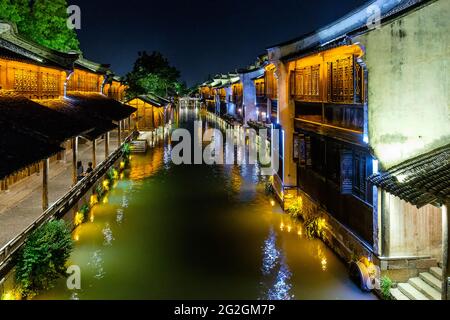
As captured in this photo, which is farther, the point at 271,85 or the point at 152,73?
the point at 152,73

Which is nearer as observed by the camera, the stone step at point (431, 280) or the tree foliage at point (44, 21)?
the stone step at point (431, 280)

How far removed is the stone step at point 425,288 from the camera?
473 inches

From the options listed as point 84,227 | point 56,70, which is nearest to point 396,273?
point 84,227

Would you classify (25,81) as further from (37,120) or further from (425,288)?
(425,288)

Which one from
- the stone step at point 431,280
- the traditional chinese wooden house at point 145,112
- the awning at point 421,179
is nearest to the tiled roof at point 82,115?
the awning at point 421,179

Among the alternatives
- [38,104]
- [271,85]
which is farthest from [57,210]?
[271,85]

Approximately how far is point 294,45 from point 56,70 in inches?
578

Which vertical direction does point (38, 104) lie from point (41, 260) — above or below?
above

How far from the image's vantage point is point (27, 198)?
20.4 meters

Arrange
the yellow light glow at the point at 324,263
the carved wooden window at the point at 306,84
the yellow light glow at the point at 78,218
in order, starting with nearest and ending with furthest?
the yellow light glow at the point at 324,263 < the carved wooden window at the point at 306,84 < the yellow light glow at the point at 78,218

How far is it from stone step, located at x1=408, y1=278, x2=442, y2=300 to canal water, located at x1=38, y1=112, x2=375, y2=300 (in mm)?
1718

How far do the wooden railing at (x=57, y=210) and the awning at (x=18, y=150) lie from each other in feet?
7.13

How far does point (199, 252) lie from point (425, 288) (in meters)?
8.22

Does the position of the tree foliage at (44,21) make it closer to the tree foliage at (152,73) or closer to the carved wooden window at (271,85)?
the carved wooden window at (271,85)
